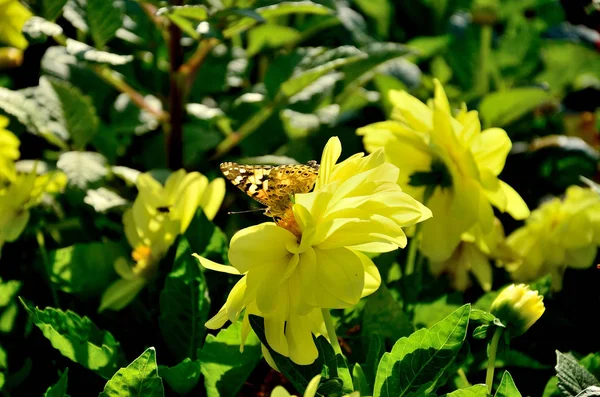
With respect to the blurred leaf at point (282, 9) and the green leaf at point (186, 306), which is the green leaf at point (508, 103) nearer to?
the blurred leaf at point (282, 9)

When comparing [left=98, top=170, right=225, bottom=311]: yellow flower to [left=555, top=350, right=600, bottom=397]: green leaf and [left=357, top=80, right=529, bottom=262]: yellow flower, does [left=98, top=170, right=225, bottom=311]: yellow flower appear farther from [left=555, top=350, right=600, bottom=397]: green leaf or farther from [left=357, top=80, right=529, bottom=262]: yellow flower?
[left=555, top=350, right=600, bottom=397]: green leaf

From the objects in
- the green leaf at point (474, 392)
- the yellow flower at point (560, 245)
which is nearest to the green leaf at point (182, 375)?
the green leaf at point (474, 392)

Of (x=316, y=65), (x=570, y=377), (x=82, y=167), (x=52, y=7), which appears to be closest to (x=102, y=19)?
(x=52, y=7)

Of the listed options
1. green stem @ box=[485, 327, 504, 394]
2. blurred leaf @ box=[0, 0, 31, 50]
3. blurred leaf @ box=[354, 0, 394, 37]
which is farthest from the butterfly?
blurred leaf @ box=[354, 0, 394, 37]

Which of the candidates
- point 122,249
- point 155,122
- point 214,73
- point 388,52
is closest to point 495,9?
point 388,52

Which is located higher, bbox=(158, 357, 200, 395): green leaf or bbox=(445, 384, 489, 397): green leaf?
bbox=(445, 384, 489, 397): green leaf

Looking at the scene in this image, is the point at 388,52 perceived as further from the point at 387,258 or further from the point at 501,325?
the point at 501,325
